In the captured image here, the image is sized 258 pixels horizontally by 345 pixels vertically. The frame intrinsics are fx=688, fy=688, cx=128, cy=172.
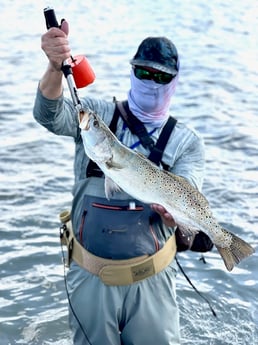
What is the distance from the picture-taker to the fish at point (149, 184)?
396 centimetres

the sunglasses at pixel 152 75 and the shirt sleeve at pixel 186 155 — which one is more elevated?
the sunglasses at pixel 152 75

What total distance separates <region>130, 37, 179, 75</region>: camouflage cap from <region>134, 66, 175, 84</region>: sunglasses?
0.04 m

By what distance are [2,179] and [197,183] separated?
5495mm

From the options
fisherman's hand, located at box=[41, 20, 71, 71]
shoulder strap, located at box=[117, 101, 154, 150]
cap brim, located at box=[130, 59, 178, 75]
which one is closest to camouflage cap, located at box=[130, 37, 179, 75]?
cap brim, located at box=[130, 59, 178, 75]

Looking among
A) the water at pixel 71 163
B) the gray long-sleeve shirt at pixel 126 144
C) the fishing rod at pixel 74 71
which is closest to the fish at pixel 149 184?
the fishing rod at pixel 74 71

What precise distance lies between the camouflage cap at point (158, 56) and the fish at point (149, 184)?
807mm

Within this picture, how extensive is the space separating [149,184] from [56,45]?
1.01 meters

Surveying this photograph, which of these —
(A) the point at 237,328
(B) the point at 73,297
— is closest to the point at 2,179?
(A) the point at 237,328

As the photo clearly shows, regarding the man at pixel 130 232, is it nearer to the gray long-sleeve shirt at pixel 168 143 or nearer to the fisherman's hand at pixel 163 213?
the gray long-sleeve shirt at pixel 168 143

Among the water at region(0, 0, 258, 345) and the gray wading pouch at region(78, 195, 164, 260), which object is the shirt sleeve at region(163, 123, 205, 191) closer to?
the gray wading pouch at region(78, 195, 164, 260)

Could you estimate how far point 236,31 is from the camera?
2220 cm

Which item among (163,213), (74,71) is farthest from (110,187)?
(74,71)

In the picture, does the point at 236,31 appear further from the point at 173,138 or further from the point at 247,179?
the point at 173,138

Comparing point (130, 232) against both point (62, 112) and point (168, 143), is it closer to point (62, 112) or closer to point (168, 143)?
point (168, 143)
